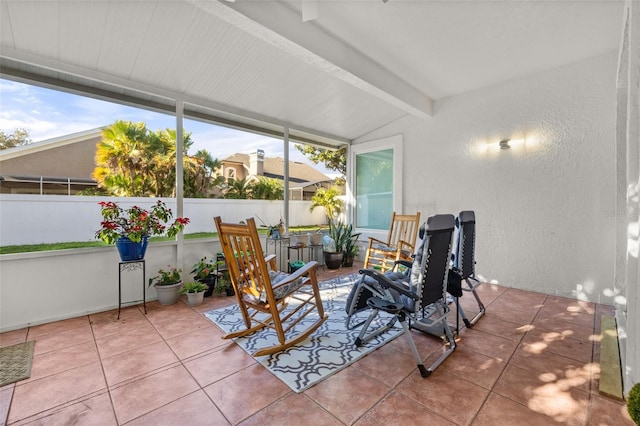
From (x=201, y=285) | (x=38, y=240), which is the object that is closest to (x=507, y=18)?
(x=201, y=285)

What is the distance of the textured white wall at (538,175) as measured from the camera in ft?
11.5

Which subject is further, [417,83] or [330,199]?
[330,199]

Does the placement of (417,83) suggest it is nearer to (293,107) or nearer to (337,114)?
(337,114)

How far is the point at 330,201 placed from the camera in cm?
659

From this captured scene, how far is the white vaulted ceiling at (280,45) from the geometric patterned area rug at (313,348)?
281 cm

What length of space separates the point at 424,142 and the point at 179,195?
4.13 metres

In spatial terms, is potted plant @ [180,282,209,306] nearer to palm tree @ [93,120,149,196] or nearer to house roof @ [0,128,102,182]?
palm tree @ [93,120,149,196]

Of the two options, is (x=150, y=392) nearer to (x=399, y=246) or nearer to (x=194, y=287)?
(x=194, y=287)

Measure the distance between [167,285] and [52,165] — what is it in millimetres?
1808

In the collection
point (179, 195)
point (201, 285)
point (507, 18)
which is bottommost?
point (201, 285)

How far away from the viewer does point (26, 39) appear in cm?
262

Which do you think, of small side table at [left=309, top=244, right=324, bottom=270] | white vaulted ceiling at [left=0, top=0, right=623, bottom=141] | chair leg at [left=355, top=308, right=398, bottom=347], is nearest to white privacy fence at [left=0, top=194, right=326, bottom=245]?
white vaulted ceiling at [left=0, top=0, right=623, bottom=141]

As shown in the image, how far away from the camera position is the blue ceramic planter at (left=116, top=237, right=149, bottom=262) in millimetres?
3164

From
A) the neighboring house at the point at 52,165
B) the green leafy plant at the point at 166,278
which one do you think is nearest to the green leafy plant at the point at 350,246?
the green leafy plant at the point at 166,278
